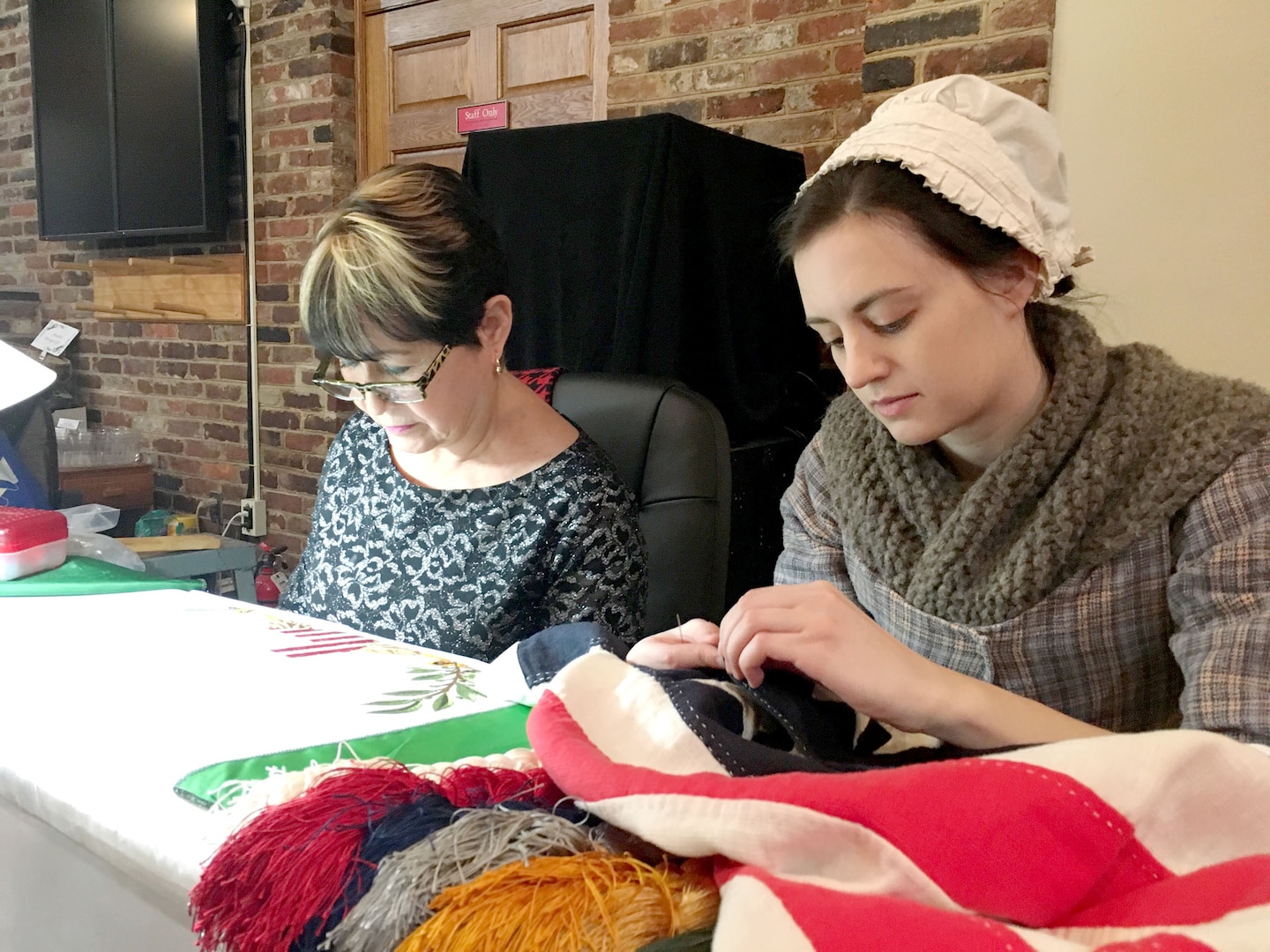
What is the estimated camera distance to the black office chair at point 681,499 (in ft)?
4.81

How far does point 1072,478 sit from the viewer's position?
89 centimetres

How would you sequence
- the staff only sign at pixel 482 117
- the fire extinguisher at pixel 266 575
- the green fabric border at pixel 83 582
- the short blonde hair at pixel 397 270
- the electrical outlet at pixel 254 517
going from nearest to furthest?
the green fabric border at pixel 83 582
the short blonde hair at pixel 397 270
the staff only sign at pixel 482 117
the fire extinguisher at pixel 266 575
the electrical outlet at pixel 254 517

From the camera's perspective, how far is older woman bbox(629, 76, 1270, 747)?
→ 2.80 ft

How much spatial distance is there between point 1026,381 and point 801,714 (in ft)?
1.42

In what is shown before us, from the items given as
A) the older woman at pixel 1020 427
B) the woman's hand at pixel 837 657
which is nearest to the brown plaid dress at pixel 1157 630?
the older woman at pixel 1020 427

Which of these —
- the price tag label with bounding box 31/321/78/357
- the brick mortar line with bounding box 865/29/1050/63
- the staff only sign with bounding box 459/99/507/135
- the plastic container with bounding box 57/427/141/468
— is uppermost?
the staff only sign with bounding box 459/99/507/135

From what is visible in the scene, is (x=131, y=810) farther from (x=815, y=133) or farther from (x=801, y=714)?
(x=815, y=133)

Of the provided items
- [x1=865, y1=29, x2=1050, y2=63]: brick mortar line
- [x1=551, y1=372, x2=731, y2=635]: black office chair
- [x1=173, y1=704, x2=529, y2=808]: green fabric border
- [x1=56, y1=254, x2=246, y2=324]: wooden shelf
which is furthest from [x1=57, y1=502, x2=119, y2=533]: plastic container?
[x1=865, y1=29, x2=1050, y2=63]: brick mortar line

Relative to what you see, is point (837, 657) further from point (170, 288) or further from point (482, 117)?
point (170, 288)

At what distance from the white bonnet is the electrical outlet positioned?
3.22 meters

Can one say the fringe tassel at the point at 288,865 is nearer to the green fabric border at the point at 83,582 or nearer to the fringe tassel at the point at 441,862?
the fringe tassel at the point at 441,862

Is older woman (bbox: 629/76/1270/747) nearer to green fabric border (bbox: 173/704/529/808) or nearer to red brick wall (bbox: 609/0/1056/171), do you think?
green fabric border (bbox: 173/704/529/808)

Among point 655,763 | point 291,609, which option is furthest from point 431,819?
point 291,609

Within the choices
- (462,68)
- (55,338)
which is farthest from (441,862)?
(55,338)
